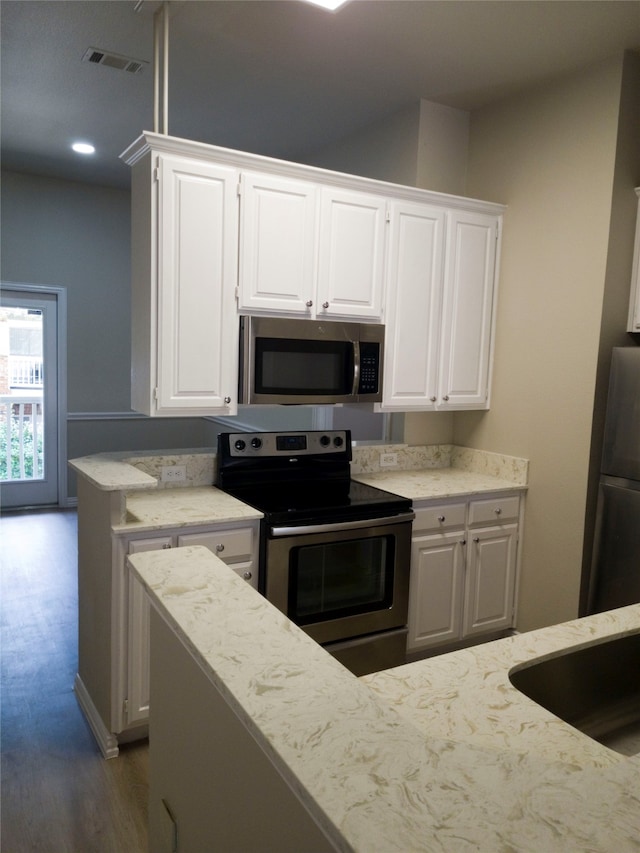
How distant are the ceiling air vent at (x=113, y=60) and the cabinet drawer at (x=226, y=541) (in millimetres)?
2246

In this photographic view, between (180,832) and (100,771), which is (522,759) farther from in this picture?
(100,771)

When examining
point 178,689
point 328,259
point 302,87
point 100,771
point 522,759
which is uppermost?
point 302,87

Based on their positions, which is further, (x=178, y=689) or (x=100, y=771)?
(x=100, y=771)

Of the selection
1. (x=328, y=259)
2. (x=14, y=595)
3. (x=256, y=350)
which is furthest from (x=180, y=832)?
(x=14, y=595)

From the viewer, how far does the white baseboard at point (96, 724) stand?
7.97 ft

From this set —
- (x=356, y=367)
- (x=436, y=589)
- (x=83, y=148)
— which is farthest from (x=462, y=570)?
(x=83, y=148)

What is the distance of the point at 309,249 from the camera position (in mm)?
2910

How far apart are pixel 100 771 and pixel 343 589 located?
1147 mm

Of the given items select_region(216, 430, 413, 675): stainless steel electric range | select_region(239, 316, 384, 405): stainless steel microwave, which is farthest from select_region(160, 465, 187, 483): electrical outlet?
select_region(239, 316, 384, 405): stainless steel microwave

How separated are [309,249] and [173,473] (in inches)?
47.2

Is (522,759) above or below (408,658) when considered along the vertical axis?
above

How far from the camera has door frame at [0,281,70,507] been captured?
568 centimetres

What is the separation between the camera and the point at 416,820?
61 cm

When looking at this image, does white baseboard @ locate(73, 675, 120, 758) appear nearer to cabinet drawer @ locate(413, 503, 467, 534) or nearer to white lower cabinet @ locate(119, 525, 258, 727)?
white lower cabinet @ locate(119, 525, 258, 727)
